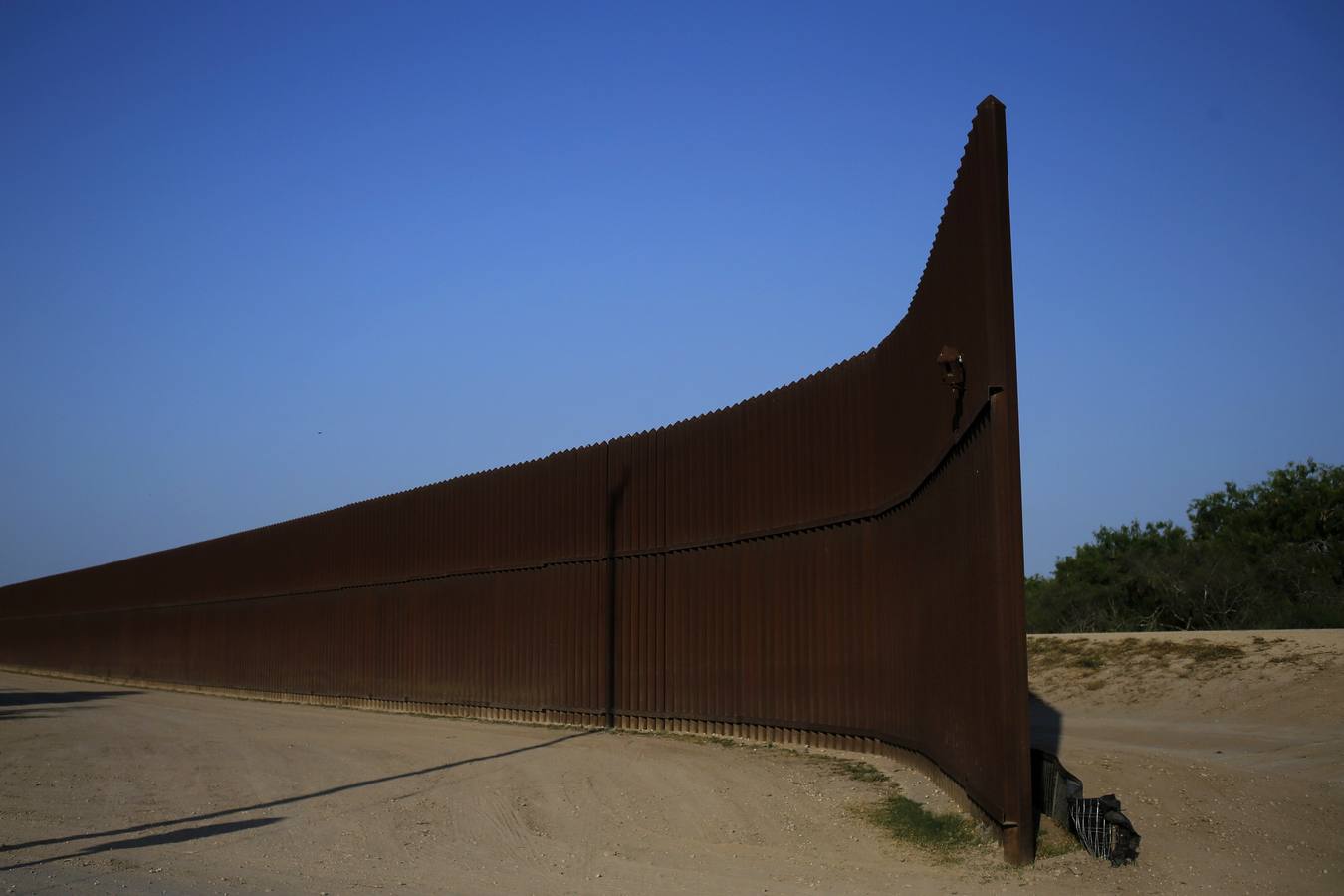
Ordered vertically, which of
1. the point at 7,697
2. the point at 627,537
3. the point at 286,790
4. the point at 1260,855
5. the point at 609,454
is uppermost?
the point at 609,454

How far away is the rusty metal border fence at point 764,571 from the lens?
8.45m

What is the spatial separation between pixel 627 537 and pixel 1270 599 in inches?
691

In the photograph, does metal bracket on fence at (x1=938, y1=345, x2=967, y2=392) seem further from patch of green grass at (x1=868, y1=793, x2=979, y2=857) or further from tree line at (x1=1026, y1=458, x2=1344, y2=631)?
tree line at (x1=1026, y1=458, x2=1344, y2=631)

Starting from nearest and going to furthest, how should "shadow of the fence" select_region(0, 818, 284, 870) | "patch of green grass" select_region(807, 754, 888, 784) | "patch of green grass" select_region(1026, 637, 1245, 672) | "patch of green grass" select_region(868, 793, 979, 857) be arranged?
"patch of green grass" select_region(868, 793, 979, 857) < "shadow of the fence" select_region(0, 818, 284, 870) < "patch of green grass" select_region(807, 754, 888, 784) < "patch of green grass" select_region(1026, 637, 1245, 672)

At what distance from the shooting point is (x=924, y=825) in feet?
30.2

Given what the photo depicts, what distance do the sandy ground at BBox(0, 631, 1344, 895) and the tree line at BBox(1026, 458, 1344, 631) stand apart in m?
10.3

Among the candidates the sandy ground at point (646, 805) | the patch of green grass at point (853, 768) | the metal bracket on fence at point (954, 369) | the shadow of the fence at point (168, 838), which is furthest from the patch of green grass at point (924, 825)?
the shadow of the fence at point (168, 838)

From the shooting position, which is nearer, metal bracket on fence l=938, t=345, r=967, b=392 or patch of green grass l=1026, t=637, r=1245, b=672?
metal bracket on fence l=938, t=345, r=967, b=392

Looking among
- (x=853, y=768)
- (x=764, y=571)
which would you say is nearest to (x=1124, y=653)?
(x=764, y=571)

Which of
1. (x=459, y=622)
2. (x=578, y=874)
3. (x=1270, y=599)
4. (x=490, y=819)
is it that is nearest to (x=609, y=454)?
(x=459, y=622)

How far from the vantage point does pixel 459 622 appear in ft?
77.0

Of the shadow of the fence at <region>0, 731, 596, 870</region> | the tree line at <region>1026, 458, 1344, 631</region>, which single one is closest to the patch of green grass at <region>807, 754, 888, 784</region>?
the shadow of the fence at <region>0, 731, 596, 870</region>

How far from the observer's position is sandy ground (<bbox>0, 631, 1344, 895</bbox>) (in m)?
8.03

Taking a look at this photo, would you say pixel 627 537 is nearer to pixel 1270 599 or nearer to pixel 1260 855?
pixel 1260 855
